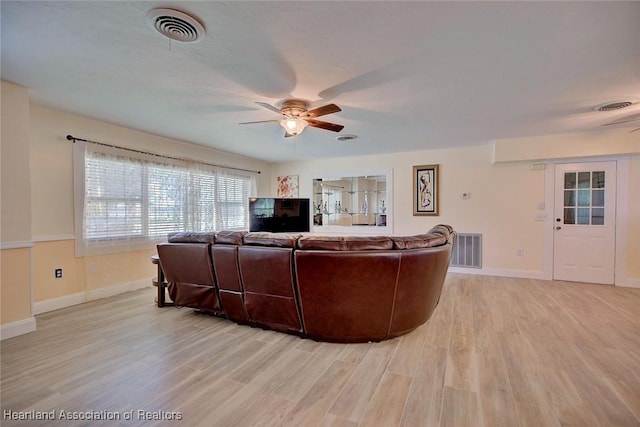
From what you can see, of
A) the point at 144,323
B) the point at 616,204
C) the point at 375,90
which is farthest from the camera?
the point at 616,204

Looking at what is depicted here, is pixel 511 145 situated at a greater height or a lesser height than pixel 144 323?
greater

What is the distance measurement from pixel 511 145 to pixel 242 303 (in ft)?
15.3

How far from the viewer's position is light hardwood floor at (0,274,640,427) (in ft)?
5.22

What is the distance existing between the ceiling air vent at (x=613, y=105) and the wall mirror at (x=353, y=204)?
313 centimetres

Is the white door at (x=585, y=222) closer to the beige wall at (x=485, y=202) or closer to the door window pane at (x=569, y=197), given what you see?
the door window pane at (x=569, y=197)

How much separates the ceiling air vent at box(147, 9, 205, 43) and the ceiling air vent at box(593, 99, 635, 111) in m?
3.96

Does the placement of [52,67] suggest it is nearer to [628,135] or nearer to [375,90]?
[375,90]

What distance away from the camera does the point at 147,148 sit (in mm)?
4188

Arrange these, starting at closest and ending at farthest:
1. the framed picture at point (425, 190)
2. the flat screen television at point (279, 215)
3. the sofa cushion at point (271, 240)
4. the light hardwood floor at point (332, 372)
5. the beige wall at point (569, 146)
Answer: the light hardwood floor at point (332, 372) → the sofa cushion at point (271, 240) → the beige wall at point (569, 146) → the framed picture at point (425, 190) → the flat screen television at point (279, 215)

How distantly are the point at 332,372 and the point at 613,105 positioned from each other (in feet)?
12.8

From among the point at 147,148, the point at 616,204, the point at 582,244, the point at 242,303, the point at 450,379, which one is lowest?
the point at 450,379

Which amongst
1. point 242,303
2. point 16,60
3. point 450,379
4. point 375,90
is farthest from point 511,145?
point 16,60

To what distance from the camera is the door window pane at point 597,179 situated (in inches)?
169

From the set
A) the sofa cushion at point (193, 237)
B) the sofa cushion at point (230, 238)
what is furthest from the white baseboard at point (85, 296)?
the sofa cushion at point (230, 238)
